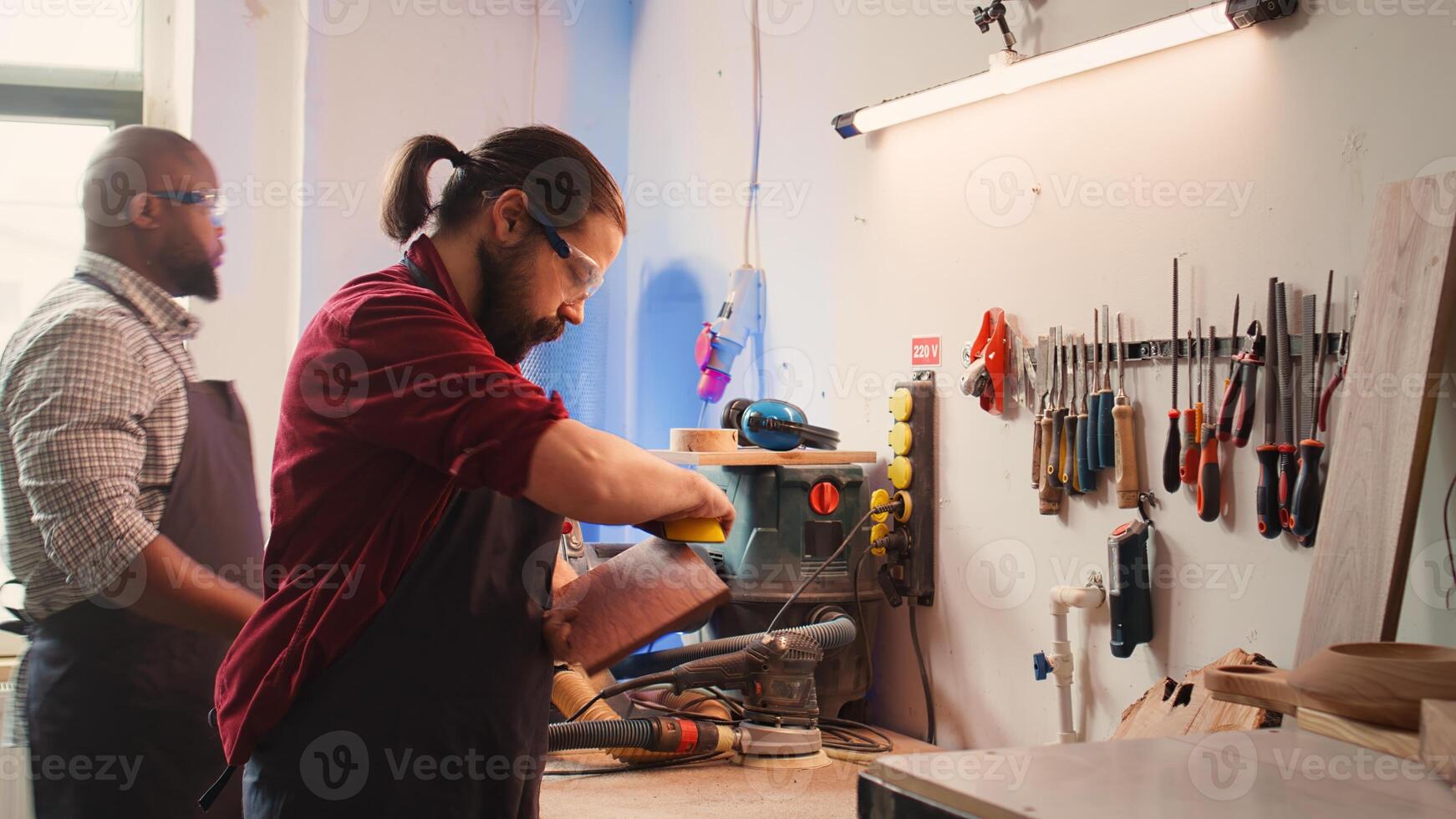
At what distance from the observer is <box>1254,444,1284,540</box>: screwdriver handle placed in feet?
5.68

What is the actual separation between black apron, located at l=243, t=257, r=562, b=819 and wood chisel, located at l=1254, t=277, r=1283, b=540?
3.97 feet

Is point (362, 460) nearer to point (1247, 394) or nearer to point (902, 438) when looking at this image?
point (1247, 394)

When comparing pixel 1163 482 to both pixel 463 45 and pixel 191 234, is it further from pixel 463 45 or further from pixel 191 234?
pixel 463 45

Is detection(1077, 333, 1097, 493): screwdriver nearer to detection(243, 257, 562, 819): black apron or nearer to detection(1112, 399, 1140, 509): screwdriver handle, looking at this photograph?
detection(1112, 399, 1140, 509): screwdriver handle

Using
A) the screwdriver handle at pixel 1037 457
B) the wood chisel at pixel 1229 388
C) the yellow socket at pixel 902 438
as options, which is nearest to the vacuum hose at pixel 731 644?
the yellow socket at pixel 902 438

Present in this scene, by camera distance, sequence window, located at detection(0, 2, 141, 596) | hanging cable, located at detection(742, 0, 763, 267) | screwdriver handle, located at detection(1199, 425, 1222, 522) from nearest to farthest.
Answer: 1. screwdriver handle, located at detection(1199, 425, 1222, 522)
2. window, located at detection(0, 2, 141, 596)
3. hanging cable, located at detection(742, 0, 763, 267)

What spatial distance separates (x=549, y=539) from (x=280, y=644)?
0.32 m

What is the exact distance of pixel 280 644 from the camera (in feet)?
3.59

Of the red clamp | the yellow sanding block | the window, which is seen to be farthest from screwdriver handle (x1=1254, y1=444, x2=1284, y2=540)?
the window

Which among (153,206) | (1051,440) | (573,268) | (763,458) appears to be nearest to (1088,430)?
(1051,440)

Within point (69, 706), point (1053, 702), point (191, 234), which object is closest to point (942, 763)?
point (1053, 702)

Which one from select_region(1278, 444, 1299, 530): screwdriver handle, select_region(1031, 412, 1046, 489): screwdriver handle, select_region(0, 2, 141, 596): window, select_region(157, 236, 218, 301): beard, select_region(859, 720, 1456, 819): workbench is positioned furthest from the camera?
select_region(0, 2, 141, 596): window

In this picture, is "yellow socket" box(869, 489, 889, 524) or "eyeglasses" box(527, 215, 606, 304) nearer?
"eyeglasses" box(527, 215, 606, 304)

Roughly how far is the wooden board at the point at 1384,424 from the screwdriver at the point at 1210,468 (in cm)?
22
